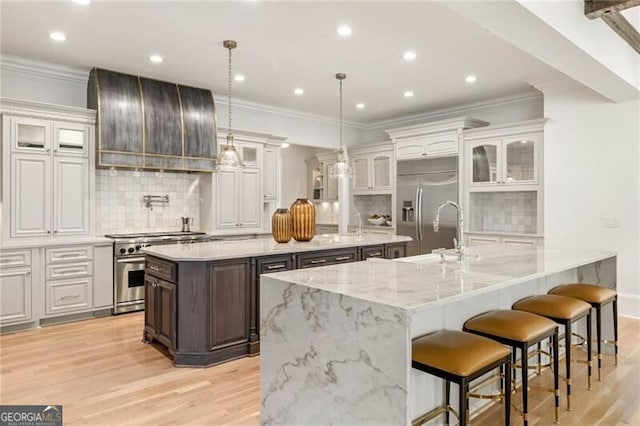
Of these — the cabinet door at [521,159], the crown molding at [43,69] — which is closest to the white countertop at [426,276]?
the cabinet door at [521,159]

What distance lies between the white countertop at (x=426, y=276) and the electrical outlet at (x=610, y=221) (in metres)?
2.09

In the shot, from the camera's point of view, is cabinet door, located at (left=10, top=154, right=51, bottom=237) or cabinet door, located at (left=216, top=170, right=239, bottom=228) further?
cabinet door, located at (left=216, top=170, right=239, bottom=228)

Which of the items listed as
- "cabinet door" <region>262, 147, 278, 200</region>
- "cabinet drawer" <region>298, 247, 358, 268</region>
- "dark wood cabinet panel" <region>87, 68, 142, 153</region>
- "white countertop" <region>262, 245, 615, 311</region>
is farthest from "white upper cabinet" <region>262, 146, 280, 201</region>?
"white countertop" <region>262, 245, 615, 311</region>

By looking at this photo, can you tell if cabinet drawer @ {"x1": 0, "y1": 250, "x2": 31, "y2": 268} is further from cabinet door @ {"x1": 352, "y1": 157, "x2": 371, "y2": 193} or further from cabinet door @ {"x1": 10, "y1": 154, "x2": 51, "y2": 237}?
cabinet door @ {"x1": 352, "y1": 157, "x2": 371, "y2": 193}

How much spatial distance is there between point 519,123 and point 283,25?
3540mm

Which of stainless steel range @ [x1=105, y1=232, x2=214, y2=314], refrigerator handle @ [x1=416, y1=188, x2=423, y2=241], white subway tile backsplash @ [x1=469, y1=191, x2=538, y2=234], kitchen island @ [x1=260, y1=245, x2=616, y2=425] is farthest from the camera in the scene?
refrigerator handle @ [x1=416, y1=188, x2=423, y2=241]

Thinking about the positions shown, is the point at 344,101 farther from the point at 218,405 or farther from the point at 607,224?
the point at 218,405

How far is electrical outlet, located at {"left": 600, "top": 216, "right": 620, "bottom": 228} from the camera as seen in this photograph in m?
4.80

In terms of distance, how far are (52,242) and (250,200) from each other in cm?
249

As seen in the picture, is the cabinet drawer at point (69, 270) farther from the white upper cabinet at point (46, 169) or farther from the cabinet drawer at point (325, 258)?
the cabinet drawer at point (325, 258)

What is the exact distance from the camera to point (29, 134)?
4.37 m

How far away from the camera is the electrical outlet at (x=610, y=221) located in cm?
480

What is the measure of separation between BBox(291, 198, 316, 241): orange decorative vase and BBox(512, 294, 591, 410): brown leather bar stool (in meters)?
2.07

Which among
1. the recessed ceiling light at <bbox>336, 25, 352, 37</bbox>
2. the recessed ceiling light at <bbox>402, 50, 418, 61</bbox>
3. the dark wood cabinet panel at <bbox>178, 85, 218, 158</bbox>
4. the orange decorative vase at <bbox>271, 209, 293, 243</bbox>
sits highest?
the recessed ceiling light at <bbox>402, 50, 418, 61</bbox>
